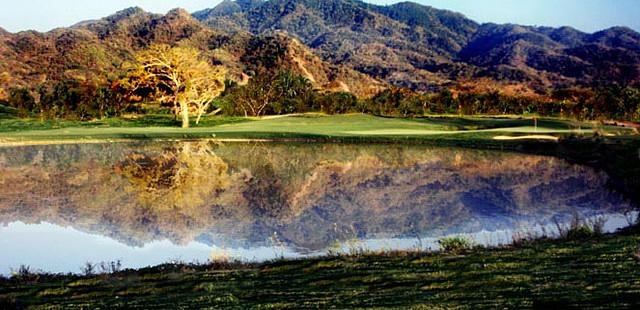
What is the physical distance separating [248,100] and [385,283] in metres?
74.4

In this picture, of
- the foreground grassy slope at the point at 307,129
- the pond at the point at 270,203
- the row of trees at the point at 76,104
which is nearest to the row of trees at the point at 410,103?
the foreground grassy slope at the point at 307,129

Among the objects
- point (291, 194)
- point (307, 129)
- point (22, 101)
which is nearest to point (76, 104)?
point (22, 101)

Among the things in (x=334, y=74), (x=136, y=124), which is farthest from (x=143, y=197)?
(x=334, y=74)

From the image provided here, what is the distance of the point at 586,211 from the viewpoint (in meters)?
20.1

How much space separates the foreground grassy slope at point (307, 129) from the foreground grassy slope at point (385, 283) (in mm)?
32956

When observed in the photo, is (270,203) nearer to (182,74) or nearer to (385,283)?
(385,283)

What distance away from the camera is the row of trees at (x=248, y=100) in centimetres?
6241

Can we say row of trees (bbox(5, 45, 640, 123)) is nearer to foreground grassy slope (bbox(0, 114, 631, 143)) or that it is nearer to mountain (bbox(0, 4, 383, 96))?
foreground grassy slope (bbox(0, 114, 631, 143))

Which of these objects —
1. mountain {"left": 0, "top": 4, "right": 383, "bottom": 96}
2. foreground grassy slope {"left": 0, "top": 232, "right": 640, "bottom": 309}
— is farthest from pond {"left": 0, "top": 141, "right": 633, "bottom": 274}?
mountain {"left": 0, "top": 4, "right": 383, "bottom": 96}

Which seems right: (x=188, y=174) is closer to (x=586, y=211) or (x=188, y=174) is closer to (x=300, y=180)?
(x=300, y=180)

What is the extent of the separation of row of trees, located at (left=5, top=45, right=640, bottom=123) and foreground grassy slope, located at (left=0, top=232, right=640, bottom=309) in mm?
50295

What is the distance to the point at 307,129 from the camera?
180ft

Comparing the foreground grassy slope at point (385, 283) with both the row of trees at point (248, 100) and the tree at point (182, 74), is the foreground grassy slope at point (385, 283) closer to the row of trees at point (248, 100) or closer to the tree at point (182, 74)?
the tree at point (182, 74)

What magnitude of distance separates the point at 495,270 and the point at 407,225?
294 inches
